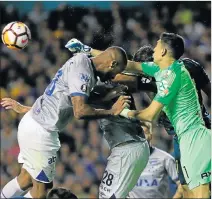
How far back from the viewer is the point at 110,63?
22.5ft

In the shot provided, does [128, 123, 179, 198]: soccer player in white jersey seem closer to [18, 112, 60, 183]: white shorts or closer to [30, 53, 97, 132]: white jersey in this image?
[18, 112, 60, 183]: white shorts

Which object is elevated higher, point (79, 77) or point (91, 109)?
point (79, 77)

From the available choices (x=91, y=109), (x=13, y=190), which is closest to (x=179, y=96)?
(x=91, y=109)

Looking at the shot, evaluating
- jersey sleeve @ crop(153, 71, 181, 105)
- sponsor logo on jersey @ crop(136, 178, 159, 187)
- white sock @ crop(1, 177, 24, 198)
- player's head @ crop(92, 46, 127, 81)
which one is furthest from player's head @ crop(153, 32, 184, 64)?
sponsor logo on jersey @ crop(136, 178, 159, 187)

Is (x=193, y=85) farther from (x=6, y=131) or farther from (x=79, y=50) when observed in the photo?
(x=6, y=131)

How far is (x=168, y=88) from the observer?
6586mm

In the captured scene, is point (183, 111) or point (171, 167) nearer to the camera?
point (183, 111)

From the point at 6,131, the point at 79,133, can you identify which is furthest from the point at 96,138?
the point at 6,131

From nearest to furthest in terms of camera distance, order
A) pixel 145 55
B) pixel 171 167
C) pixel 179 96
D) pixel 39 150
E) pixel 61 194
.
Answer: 1. pixel 61 194
2. pixel 179 96
3. pixel 39 150
4. pixel 145 55
5. pixel 171 167

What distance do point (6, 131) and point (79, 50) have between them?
5.47m

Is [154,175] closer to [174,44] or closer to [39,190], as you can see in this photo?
[39,190]

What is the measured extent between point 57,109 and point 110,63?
730 mm

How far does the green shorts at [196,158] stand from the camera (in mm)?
6586

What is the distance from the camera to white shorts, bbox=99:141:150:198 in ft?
23.6
